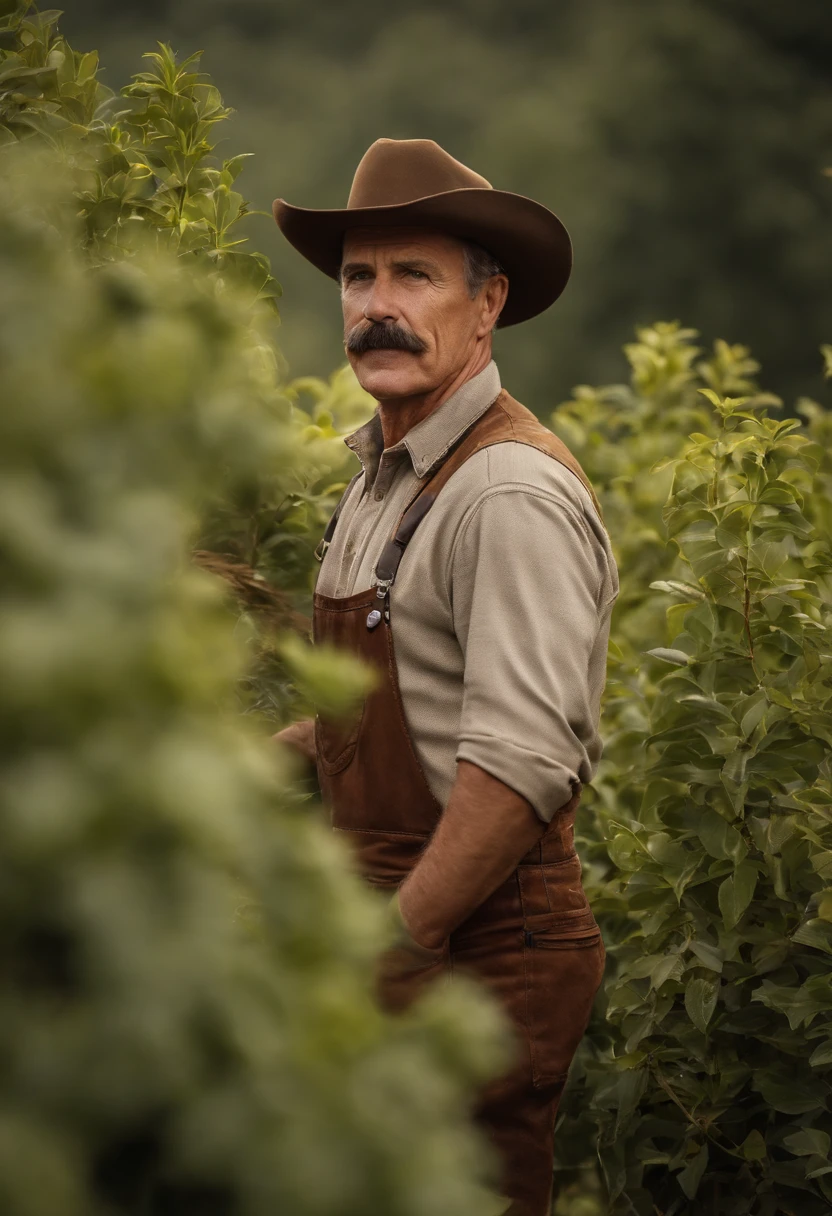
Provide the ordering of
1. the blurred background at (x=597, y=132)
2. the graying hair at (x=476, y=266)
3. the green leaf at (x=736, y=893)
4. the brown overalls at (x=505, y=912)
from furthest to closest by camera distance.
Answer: the blurred background at (x=597, y=132)
the graying hair at (x=476, y=266)
the green leaf at (x=736, y=893)
the brown overalls at (x=505, y=912)

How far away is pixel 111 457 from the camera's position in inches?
19.6

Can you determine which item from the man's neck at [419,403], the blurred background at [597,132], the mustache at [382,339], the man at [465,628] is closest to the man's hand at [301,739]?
the man at [465,628]

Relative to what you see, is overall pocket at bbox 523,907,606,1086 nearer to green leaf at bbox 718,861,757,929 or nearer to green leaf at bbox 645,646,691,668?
green leaf at bbox 718,861,757,929

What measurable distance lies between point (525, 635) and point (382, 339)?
1.70 feet

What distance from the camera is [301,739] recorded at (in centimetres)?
188

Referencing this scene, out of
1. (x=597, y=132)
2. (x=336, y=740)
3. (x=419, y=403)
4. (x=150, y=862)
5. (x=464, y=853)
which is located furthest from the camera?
(x=597, y=132)

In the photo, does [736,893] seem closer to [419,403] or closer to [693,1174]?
[693,1174]

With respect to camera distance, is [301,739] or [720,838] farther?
[301,739]

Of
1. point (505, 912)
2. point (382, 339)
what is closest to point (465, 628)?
point (505, 912)

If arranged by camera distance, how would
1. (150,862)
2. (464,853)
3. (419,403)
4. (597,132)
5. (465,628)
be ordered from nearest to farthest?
(150,862) < (464,853) < (465,628) < (419,403) < (597,132)

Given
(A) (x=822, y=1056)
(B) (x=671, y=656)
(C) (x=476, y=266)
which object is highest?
(C) (x=476, y=266)

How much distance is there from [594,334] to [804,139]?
172cm

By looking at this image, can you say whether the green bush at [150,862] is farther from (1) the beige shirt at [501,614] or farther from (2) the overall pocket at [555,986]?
(2) the overall pocket at [555,986]

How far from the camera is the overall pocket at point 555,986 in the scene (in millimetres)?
1605
